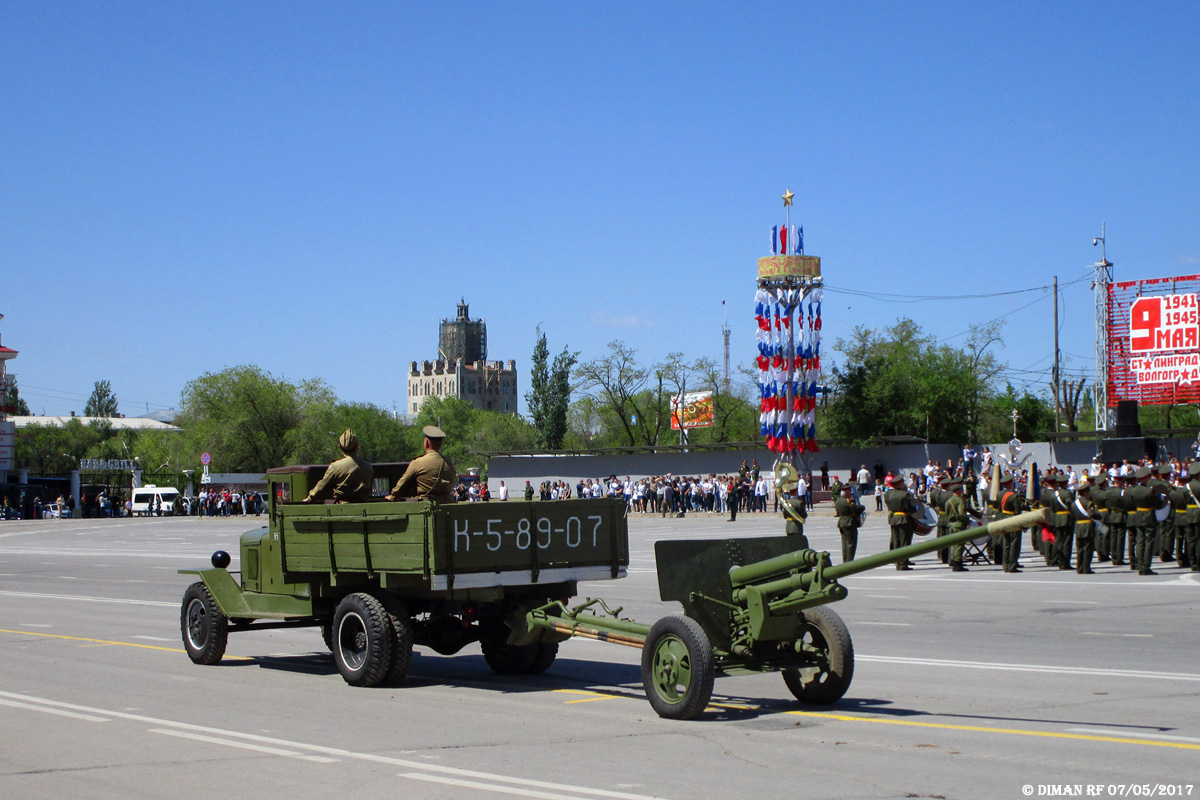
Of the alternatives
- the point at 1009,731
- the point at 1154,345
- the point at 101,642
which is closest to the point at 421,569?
the point at 1009,731

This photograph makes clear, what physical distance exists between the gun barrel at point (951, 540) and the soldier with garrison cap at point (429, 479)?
381 cm

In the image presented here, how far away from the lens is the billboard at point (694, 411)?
9206 centimetres

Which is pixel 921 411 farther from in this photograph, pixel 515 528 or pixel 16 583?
pixel 515 528

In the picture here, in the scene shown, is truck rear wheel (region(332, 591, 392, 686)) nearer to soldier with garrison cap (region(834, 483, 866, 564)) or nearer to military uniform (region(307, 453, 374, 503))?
military uniform (region(307, 453, 374, 503))

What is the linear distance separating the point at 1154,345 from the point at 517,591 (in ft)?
140

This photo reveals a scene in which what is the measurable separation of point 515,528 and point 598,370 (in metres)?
82.2

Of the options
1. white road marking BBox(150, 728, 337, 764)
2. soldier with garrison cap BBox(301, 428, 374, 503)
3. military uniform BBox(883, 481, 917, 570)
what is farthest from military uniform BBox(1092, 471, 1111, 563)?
white road marking BBox(150, 728, 337, 764)

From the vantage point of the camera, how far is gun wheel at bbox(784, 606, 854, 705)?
8.65 m

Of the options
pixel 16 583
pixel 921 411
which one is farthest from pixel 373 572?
pixel 921 411

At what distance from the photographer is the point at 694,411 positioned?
9369cm

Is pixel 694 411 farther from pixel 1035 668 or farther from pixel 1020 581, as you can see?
pixel 1035 668

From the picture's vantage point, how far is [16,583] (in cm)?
2494

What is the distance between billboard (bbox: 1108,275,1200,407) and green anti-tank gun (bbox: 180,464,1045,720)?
1631 inches

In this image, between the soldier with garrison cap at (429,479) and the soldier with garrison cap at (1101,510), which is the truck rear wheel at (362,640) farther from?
the soldier with garrison cap at (1101,510)
